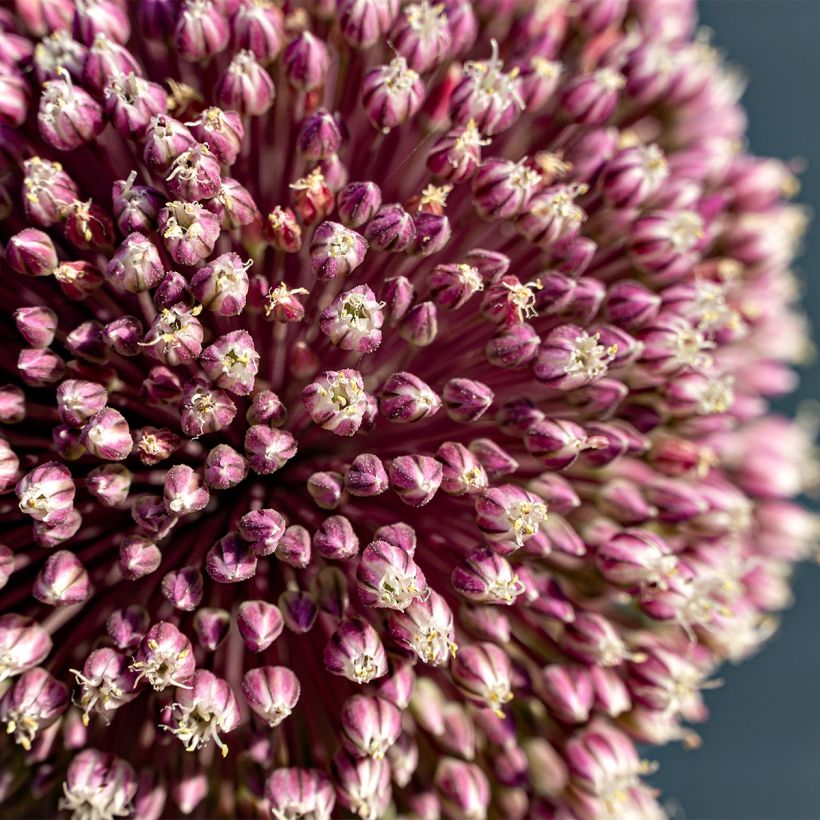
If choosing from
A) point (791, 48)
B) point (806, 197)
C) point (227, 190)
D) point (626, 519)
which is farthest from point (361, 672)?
point (791, 48)

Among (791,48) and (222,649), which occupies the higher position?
(791,48)

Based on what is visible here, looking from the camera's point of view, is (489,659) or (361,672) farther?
(489,659)

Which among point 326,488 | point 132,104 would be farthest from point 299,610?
point 132,104

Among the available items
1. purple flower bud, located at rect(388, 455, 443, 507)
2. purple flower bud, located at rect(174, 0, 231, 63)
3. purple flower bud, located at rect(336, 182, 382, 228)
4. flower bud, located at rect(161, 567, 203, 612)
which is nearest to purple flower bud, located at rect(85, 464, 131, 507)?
flower bud, located at rect(161, 567, 203, 612)

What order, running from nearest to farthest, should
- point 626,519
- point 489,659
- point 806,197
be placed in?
1. point 489,659
2. point 626,519
3. point 806,197

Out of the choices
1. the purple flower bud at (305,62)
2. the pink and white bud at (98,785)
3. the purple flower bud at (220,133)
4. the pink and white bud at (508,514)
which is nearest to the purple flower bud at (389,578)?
the pink and white bud at (508,514)

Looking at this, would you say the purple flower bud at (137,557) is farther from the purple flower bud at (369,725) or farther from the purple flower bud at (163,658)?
the purple flower bud at (369,725)

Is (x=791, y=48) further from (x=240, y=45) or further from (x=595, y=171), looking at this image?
(x=240, y=45)

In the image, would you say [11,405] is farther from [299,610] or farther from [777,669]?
[777,669]
